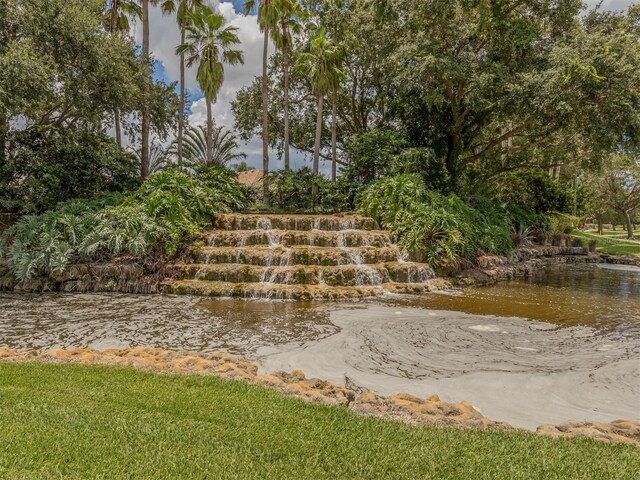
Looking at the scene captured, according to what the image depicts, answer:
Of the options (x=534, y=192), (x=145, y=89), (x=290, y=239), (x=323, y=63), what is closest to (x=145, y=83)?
(x=145, y=89)

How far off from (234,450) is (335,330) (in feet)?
14.2

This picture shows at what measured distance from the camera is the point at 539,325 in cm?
726

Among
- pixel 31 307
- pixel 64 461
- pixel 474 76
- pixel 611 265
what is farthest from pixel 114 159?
pixel 611 265

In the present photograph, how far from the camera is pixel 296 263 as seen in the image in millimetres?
11133

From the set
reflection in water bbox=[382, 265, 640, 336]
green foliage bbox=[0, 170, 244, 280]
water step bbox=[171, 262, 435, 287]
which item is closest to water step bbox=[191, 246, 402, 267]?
water step bbox=[171, 262, 435, 287]

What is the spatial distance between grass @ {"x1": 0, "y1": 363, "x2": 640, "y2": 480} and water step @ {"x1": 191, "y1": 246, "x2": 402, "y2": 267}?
7.54 m

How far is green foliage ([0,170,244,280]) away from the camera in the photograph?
10000 millimetres

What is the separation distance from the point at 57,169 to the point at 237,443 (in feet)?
45.9

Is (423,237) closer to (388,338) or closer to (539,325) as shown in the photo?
(539,325)

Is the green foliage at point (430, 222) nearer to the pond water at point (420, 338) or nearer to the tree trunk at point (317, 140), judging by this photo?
the pond water at point (420, 338)

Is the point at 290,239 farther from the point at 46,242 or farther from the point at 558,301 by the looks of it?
the point at 558,301

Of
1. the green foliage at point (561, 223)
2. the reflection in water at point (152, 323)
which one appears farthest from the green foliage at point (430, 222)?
the green foliage at point (561, 223)

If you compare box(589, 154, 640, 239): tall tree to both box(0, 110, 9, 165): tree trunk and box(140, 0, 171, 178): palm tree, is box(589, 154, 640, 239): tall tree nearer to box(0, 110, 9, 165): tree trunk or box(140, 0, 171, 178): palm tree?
box(140, 0, 171, 178): palm tree

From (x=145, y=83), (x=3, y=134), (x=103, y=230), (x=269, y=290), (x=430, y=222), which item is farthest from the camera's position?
(x=145, y=83)
